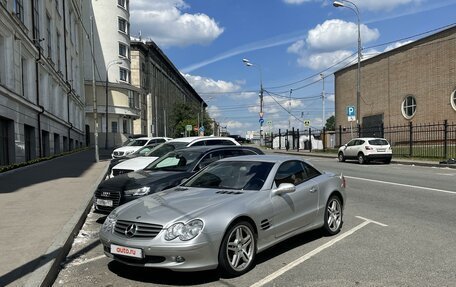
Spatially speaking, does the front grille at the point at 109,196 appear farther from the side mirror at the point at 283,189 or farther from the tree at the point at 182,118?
the tree at the point at 182,118

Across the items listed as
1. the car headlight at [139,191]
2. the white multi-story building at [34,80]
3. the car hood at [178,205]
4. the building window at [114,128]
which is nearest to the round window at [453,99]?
the white multi-story building at [34,80]

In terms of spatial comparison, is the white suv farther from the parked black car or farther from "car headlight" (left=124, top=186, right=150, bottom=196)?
"car headlight" (left=124, top=186, right=150, bottom=196)

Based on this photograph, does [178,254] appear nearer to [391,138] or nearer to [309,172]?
[309,172]

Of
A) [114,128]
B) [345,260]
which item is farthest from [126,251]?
[114,128]

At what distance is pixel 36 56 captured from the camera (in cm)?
2675

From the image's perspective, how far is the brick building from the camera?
3844cm

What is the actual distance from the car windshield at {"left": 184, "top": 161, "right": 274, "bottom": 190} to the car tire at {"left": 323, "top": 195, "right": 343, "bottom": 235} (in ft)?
4.77

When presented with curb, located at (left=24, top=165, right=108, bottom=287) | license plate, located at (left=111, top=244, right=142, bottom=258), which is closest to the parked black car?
curb, located at (left=24, top=165, right=108, bottom=287)

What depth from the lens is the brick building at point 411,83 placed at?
126ft

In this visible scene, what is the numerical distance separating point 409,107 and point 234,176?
40976 millimetres

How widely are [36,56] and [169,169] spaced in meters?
20.4

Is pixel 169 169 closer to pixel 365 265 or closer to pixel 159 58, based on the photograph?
pixel 365 265

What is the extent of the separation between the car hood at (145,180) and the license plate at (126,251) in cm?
312

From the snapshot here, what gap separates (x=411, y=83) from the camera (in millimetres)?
42750
